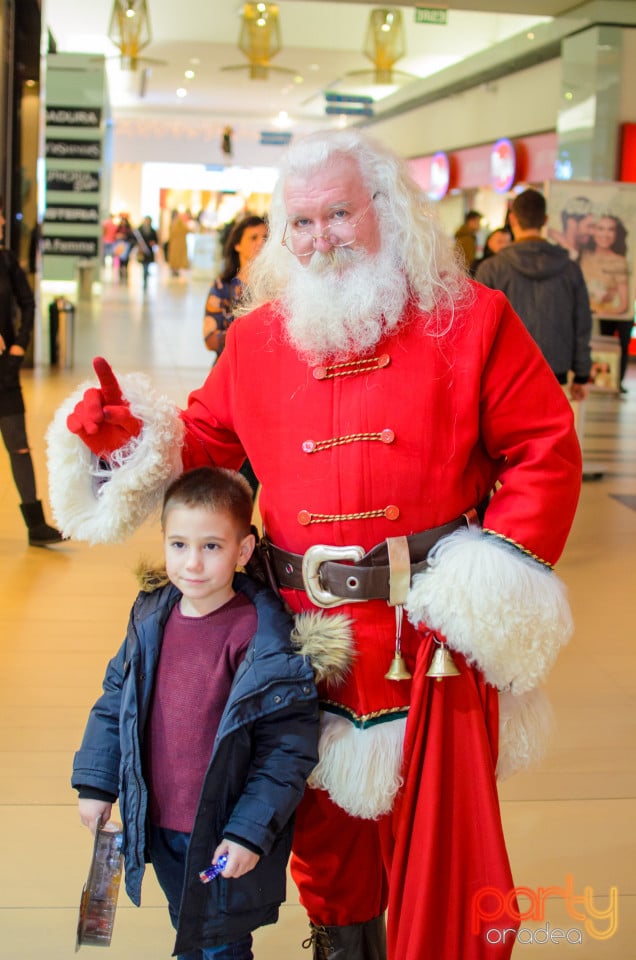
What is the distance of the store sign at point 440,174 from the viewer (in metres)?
19.8

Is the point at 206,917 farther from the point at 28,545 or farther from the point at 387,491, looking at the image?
the point at 28,545

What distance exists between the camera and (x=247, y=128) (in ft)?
105

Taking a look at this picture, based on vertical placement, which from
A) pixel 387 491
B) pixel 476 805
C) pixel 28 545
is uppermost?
pixel 387 491

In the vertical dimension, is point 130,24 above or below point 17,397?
above

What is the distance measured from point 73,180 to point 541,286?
11.7 meters

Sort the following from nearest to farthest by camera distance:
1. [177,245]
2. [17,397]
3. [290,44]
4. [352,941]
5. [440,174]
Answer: [352,941] → [17,397] → [290,44] → [440,174] → [177,245]

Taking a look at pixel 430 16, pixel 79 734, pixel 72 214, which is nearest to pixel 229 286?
pixel 79 734

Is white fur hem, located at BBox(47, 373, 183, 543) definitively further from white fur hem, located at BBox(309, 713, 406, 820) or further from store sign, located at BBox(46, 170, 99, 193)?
store sign, located at BBox(46, 170, 99, 193)

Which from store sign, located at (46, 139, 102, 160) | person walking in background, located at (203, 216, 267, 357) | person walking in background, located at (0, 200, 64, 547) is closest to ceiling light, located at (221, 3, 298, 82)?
store sign, located at (46, 139, 102, 160)

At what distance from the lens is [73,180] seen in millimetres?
15773

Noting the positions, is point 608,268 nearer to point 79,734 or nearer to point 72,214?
point 79,734

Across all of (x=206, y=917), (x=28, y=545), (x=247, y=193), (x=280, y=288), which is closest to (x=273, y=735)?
(x=206, y=917)

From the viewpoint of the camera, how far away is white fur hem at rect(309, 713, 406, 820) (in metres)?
1.75

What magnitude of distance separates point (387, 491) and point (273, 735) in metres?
0.43
